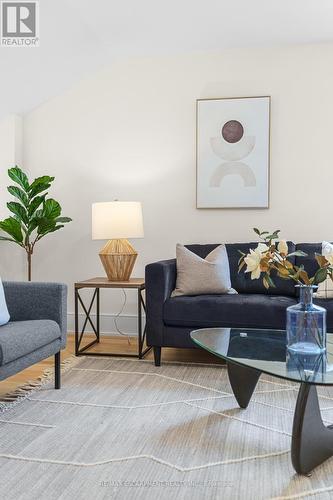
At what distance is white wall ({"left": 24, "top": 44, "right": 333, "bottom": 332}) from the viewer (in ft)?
13.9

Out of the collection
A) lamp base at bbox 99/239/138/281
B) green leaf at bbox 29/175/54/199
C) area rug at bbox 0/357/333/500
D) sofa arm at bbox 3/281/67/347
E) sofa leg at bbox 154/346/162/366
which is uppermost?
green leaf at bbox 29/175/54/199

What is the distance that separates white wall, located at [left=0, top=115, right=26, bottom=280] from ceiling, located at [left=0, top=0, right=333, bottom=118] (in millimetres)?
149

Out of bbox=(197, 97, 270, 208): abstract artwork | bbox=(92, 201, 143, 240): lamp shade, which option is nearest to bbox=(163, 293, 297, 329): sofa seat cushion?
bbox=(92, 201, 143, 240): lamp shade

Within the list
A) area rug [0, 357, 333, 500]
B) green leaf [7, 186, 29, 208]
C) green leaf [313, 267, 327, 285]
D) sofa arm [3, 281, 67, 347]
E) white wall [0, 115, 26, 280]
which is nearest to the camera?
area rug [0, 357, 333, 500]

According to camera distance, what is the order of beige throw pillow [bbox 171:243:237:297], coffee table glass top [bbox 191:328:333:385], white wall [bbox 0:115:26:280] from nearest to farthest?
coffee table glass top [bbox 191:328:333:385] → beige throw pillow [bbox 171:243:237:297] → white wall [bbox 0:115:26:280]

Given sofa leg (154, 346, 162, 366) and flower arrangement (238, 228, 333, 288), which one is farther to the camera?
sofa leg (154, 346, 162, 366)

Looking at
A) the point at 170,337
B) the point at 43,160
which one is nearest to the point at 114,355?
the point at 170,337

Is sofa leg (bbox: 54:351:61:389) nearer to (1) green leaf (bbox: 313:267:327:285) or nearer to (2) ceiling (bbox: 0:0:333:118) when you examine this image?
(1) green leaf (bbox: 313:267:327:285)

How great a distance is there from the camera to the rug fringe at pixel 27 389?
275cm

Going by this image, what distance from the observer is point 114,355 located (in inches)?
150

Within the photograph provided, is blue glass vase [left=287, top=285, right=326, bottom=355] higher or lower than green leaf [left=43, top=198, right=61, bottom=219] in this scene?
lower

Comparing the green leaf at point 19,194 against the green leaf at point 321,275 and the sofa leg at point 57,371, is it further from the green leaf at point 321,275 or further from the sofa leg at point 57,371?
the green leaf at point 321,275

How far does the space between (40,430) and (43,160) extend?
288 cm

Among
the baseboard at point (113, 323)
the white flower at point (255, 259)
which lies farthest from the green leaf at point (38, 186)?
the white flower at point (255, 259)
